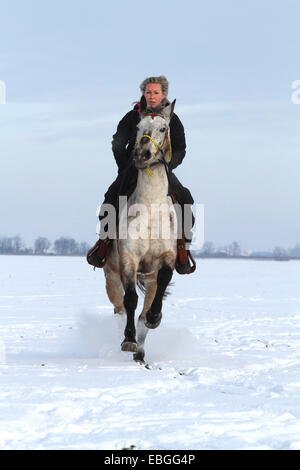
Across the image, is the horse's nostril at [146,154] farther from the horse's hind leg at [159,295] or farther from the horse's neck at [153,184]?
the horse's hind leg at [159,295]

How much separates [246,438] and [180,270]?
4.57m

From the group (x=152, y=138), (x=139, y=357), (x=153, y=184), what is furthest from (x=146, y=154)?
(x=139, y=357)

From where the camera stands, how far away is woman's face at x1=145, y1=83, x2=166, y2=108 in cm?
823

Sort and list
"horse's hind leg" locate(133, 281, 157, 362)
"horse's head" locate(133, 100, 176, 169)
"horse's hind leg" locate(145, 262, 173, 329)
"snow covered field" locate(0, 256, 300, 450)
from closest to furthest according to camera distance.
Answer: "snow covered field" locate(0, 256, 300, 450)
"horse's head" locate(133, 100, 176, 169)
"horse's hind leg" locate(145, 262, 173, 329)
"horse's hind leg" locate(133, 281, 157, 362)

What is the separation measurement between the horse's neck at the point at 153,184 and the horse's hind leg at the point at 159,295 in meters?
0.92

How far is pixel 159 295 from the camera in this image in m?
8.14

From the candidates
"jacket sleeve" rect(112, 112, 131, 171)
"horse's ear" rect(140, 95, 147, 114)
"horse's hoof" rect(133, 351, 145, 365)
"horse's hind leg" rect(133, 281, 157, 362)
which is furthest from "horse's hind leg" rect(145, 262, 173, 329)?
"horse's ear" rect(140, 95, 147, 114)

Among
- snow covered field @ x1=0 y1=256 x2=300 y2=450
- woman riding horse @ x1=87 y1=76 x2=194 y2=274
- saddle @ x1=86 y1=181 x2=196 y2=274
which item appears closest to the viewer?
snow covered field @ x1=0 y1=256 x2=300 y2=450

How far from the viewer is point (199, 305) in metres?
19.5

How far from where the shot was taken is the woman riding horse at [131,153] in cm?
825

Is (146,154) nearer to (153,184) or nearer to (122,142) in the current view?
(153,184)

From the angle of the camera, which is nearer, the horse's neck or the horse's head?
the horse's head

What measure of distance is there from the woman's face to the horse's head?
39cm

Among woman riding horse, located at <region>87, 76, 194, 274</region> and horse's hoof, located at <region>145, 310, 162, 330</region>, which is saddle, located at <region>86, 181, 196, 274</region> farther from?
horse's hoof, located at <region>145, 310, 162, 330</region>
